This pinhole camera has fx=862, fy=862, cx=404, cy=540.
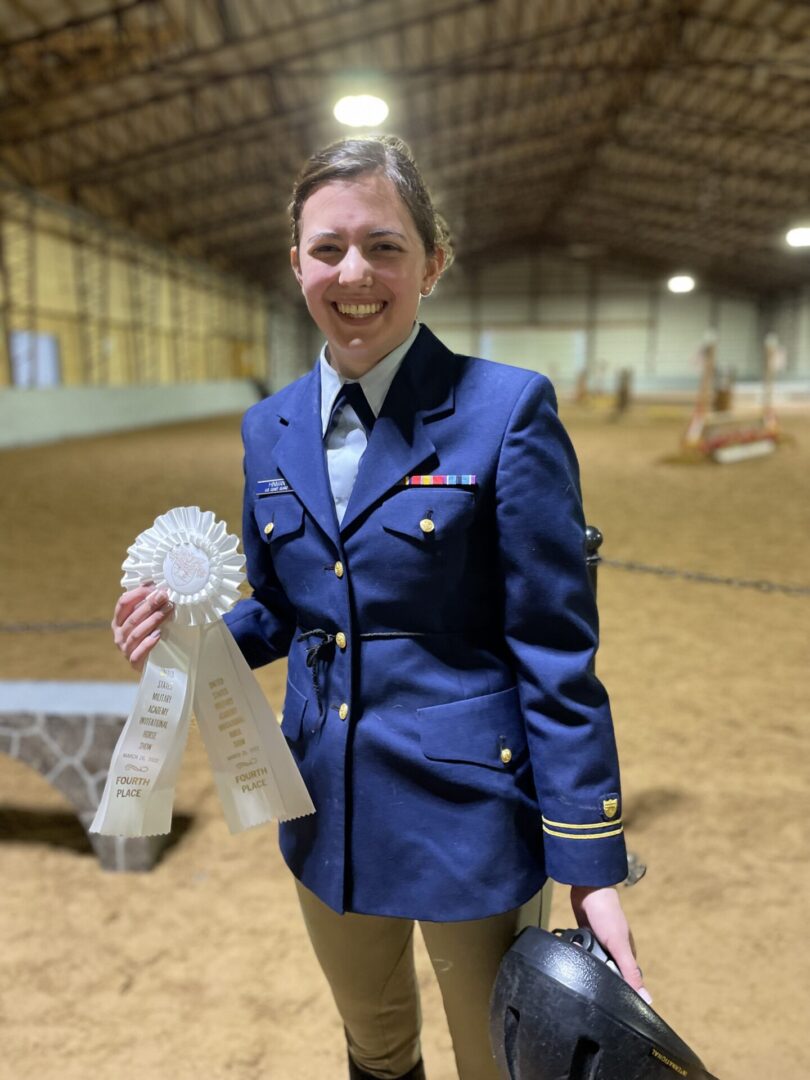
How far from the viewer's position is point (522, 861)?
3.70ft

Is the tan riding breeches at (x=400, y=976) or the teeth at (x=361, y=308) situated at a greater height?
the teeth at (x=361, y=308)

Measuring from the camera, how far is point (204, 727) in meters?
1.22

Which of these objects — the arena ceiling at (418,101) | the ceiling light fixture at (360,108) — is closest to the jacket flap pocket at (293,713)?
the ceiling light fixture at (360,108)

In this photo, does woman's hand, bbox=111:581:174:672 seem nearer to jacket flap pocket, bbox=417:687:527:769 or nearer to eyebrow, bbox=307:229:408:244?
jacket flap pocket, bbox=417:687:527:769

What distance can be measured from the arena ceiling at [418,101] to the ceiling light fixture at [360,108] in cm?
89

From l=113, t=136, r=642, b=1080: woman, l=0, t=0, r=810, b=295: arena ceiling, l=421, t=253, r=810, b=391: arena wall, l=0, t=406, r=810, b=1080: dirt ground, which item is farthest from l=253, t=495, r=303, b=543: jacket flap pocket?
l=421, t=253, r=810, b=391: arena wall

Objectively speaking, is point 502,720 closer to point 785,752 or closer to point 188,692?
point 188,692

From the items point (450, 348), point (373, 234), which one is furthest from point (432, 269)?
point (450, 348)

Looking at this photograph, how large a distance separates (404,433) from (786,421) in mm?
19305

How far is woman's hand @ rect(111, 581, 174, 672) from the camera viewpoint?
45.1 inches

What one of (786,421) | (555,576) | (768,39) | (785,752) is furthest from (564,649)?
(786,421)

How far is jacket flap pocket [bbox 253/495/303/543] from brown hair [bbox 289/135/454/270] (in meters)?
0.35

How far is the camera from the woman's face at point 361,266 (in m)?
1.05

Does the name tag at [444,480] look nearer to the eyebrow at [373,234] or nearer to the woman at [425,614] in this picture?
the woman at [425,614]
